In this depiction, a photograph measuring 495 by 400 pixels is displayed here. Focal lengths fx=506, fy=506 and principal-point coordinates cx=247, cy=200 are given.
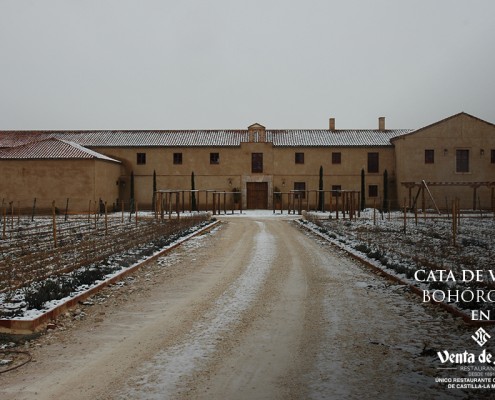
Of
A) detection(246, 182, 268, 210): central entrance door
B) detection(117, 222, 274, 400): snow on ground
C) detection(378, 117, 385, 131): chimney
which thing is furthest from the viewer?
detection(378, 117, 385, 131): chimney

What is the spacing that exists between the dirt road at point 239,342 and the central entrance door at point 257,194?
30.6 m

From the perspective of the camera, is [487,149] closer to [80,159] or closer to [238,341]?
[80,159]

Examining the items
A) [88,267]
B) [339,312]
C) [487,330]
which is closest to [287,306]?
[339,312]

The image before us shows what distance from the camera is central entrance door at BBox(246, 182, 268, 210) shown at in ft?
135

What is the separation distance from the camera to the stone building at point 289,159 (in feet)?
124

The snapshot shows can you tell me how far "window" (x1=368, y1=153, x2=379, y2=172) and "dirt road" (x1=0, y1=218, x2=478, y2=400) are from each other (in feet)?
104

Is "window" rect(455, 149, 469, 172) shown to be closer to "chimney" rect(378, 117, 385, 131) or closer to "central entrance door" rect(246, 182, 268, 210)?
"chimney" rect(378, 117, 385, 131)

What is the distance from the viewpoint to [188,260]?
41.9 ft

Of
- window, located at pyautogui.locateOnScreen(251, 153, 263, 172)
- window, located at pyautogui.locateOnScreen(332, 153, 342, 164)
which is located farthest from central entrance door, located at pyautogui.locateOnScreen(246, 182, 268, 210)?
window, located at pyautogui.locateOnScreen(332, 153, 342, 164)

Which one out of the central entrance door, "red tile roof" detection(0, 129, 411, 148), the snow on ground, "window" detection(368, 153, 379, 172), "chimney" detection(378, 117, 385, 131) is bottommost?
the snow on ground

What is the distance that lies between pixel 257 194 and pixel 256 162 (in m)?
2.62

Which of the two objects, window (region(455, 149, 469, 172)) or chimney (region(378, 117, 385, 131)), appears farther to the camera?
chimney (region(378, 117, 385, 131))

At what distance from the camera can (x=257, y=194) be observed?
41.1m

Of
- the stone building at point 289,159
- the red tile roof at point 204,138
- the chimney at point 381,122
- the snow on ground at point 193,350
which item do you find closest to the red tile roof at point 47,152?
the stone building at point 289,159
